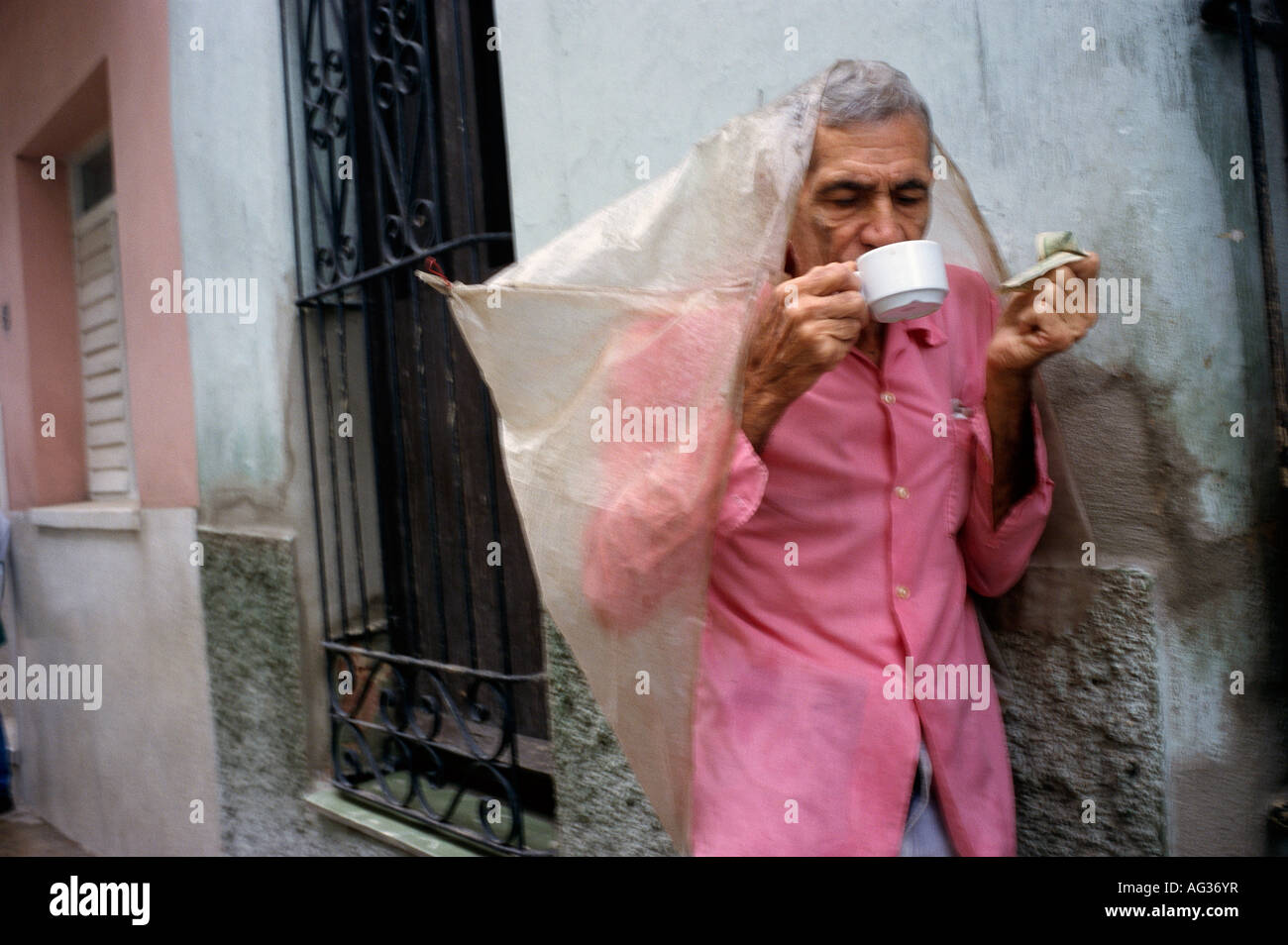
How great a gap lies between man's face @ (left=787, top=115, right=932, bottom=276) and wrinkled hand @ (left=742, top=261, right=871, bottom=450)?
0.43 feet

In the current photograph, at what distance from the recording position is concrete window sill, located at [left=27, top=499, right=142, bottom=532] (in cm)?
474

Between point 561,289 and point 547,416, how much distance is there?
0.20 meters

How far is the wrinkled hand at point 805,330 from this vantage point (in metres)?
1.24

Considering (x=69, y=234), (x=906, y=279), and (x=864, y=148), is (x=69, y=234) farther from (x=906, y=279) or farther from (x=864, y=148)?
(x=906, y=279)

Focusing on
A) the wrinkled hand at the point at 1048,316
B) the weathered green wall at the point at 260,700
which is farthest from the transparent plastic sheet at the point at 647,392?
the weathered green wall at the point at 260,700

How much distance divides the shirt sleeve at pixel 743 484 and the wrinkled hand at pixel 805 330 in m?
0.08

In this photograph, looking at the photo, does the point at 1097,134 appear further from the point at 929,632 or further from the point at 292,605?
the point at 292,605

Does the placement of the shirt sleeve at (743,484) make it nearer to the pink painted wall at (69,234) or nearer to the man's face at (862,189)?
the man's face at (862,189)

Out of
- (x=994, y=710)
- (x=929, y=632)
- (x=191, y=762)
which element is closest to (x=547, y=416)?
(x=929, y=632)

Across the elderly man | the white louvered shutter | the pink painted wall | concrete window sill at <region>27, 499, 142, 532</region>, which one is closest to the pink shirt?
the elderly man

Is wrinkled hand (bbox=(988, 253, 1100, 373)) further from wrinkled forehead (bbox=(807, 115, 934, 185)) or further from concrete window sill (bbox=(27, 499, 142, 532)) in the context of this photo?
concrete window sill (bbox=(27, 499, 142, 532))

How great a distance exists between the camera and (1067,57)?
1.76 meters

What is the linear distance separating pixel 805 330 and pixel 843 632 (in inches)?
18.3

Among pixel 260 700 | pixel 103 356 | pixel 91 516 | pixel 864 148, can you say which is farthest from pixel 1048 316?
pixel 103 356
